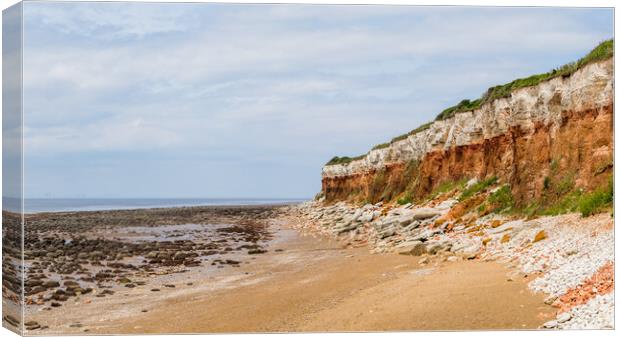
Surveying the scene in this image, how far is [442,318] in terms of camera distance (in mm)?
9531

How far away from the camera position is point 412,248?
54.6ft

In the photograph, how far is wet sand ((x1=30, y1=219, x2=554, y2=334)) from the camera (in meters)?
9.56

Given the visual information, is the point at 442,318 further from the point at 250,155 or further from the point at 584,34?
the point at 584,34

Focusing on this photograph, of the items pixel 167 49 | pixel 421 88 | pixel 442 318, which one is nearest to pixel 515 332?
pixel 442 318

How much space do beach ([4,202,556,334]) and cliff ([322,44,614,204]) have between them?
10.9 ft

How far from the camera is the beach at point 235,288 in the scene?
32.0ft

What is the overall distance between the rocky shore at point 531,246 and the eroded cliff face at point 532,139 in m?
1.34

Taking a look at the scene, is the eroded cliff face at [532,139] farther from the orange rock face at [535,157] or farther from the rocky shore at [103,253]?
the rocky shore at [103,253]

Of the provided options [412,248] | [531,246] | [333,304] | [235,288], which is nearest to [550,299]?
[531,246]

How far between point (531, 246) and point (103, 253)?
420 inches

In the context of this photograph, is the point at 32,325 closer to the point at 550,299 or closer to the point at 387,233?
the point at 550,299

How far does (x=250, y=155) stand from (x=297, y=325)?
403cm

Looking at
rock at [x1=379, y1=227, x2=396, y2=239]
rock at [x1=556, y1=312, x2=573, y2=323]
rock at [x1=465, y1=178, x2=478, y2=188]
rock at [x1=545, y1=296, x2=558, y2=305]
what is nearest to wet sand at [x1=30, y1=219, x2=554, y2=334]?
rock at [x1=545, y1=296, x2=558, y2=305]

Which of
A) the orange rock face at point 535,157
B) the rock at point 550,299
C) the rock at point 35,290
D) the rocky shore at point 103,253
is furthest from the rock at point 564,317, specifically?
the rock at point 35,290
